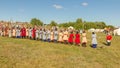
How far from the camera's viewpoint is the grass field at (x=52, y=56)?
21.8 metres

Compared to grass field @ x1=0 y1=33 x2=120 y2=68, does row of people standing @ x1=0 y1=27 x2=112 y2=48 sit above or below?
above

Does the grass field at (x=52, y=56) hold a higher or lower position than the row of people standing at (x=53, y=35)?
lower

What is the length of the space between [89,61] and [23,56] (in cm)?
578

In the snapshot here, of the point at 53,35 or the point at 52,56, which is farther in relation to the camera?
the point at 53,35

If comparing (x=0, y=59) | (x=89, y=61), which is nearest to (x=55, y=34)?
(x=89, y=61)

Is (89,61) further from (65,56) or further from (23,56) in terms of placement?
(23,56)

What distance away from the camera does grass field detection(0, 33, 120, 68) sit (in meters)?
21.8

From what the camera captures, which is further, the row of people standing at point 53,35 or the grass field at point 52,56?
the row of people standing at point 53,35

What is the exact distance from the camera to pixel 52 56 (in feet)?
78.4

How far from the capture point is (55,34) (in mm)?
30766

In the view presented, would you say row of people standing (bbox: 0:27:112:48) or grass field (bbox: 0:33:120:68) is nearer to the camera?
grass field (bbox: 0:33:120:68)

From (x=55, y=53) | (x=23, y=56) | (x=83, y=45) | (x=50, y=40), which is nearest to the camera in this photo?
(x=23, y=56)

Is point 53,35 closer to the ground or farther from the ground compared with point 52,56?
farther from the ground

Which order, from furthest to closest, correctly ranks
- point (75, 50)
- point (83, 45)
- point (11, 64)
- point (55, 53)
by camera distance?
point (83, 45) → point (75, 50) → point (55, 53) → point (11, 64)
